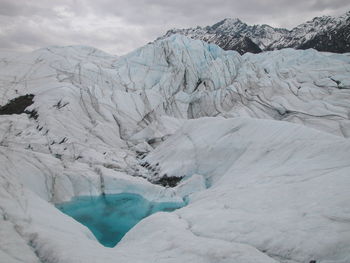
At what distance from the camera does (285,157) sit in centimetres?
1702

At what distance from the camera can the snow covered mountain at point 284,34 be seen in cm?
8941

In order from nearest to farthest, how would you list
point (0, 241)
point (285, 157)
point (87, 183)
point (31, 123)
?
point (0, 241)
point (285, 157)
point (87, 183)
point (31, 123)

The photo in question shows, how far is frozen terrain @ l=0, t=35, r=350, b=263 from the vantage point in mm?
8789

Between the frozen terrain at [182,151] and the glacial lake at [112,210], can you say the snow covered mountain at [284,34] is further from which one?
the glacial lake at [112,210]

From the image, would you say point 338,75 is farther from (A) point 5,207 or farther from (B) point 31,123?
(A) point 5,207

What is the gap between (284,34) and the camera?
4439 inches

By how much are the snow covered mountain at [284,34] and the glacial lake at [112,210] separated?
213 feet

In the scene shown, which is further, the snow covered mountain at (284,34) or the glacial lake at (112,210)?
the snow covered mountain at (284,34)

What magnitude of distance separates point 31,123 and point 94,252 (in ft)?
71.4

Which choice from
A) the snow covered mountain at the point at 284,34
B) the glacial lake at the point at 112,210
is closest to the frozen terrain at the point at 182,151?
the glacial lake at the point at 112,210

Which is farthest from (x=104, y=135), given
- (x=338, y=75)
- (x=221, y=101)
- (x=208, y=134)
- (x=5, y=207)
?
(x=338, y=75)

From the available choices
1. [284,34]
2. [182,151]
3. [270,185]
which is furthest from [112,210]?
[284,34]

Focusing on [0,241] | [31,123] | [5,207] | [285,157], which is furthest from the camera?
[31,123]

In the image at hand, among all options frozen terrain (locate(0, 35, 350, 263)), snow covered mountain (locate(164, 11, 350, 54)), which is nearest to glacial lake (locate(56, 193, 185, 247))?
frozen terrain (locate(0, 35, 350, 263))
